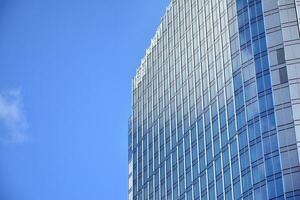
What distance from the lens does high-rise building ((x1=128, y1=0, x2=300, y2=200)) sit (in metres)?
118

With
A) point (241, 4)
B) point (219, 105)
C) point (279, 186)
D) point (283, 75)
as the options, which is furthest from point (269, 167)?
point (241, 4)

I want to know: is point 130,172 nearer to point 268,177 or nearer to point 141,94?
point 141,94

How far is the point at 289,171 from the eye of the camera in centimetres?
11362

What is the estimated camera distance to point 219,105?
5320 inches

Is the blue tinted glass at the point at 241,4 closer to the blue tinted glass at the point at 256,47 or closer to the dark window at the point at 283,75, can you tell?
the blue tinted glass at the point at 256,47

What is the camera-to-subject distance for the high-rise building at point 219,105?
118 meters

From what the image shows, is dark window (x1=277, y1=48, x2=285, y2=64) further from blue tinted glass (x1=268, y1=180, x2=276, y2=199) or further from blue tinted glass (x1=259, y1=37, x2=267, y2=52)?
blue tinted glass (x1=268, y1=180, x2=276, y2=199)

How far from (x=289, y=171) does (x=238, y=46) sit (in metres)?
23.3

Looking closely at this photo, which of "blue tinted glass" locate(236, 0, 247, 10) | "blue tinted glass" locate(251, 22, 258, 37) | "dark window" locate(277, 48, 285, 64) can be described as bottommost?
"dark window" locate(277, 48, 285, 64)

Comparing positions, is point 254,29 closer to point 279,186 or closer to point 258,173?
point 258,173

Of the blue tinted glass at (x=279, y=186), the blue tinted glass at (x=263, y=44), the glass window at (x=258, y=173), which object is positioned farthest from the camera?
the blue tinted glass at (x=263, y=44)

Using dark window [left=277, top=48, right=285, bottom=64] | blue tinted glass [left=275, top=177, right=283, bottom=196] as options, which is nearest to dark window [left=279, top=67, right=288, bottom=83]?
dark window [left=277, top=48, right=285, bottom=64]

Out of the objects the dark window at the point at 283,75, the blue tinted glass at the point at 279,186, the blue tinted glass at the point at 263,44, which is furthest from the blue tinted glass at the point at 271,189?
the blue tinted glass at the point at 263,44

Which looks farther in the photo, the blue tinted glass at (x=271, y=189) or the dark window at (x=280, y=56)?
the dark window at (x=280, y=56)
